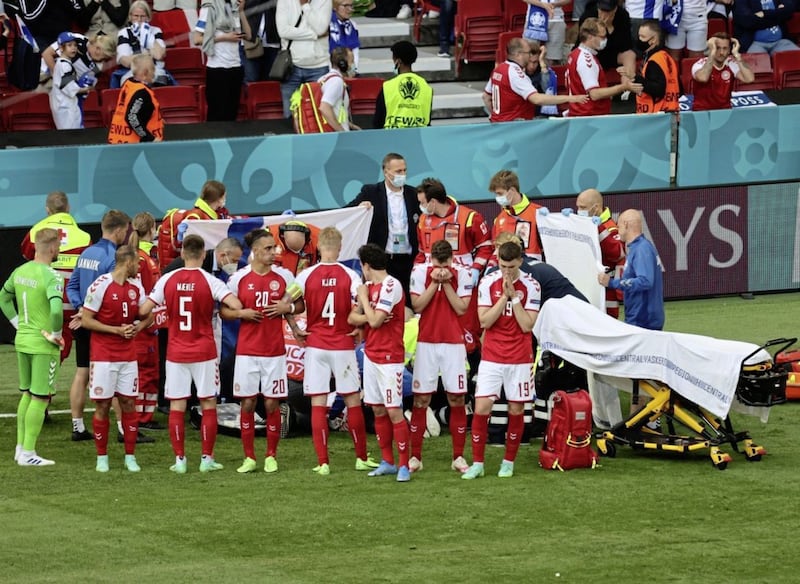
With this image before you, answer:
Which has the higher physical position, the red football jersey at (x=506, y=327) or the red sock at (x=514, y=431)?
the red football jersey at (x=506, y=327)

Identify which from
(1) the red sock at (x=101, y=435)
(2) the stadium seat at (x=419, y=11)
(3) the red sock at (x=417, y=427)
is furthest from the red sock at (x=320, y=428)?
(2) the stadium seat at (x=419, y=11)

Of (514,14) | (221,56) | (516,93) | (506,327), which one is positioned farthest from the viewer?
(514,14)

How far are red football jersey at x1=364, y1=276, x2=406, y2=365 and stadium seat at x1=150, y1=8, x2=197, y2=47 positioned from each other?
34.6 ft

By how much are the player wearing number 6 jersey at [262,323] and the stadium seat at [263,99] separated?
27.7 feet

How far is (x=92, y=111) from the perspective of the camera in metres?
19.6

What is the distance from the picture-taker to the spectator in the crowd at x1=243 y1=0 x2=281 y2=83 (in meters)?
20.3

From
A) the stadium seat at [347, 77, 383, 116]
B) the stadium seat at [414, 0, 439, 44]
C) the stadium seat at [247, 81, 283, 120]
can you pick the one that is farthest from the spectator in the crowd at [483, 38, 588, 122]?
the stadium seat at [414, 0, 439, 44]

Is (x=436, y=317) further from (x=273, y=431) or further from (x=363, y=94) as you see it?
(x=363, y=94)

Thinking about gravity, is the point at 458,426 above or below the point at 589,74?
below

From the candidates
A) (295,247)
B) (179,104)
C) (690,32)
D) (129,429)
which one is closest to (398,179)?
(295,247)

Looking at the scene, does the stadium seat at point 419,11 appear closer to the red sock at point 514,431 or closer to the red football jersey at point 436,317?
the red football jersey at point 436,317

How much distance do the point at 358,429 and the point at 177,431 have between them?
1.37m

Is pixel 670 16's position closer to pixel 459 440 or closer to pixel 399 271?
pixel 399 271

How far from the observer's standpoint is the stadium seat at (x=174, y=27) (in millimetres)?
21250
